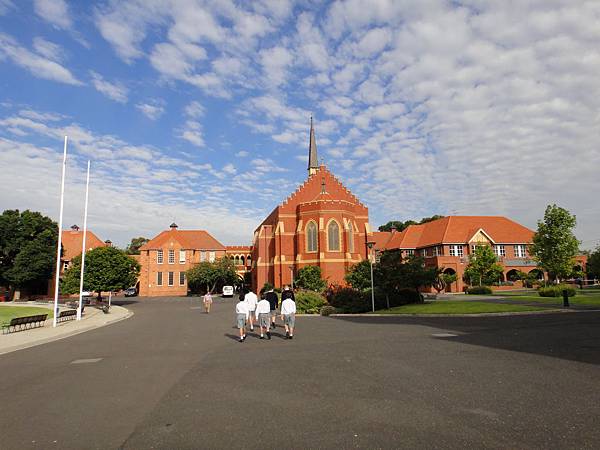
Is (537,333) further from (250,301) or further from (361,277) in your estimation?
(361,277)

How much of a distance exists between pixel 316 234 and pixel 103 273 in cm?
2295

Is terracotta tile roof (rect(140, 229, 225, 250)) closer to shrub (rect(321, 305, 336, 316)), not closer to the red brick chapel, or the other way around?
the red brick chapel

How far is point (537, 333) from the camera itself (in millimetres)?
14172

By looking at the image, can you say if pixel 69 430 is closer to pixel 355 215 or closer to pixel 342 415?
pixel 342 415

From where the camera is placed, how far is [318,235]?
156ft

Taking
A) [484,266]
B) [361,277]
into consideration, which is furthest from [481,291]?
[361,277]

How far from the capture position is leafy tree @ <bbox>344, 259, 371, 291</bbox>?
105 feet

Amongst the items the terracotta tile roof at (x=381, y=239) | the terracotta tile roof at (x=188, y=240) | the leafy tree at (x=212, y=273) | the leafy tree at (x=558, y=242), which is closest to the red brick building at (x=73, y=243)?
the terracotta tile roof at (x=188, y=240)

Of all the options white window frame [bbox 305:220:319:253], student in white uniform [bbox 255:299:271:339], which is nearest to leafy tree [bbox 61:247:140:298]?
white window frame [bbox 305:220:319:253]

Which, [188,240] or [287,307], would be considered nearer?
[287,307]

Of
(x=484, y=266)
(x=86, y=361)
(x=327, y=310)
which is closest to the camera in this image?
(x=86, y=361)

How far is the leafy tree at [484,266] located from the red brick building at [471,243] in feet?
11.6

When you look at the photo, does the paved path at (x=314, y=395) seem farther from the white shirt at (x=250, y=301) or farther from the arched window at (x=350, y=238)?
the arched window at (x=350, y=238)

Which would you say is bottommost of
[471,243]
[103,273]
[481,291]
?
[481,291]
